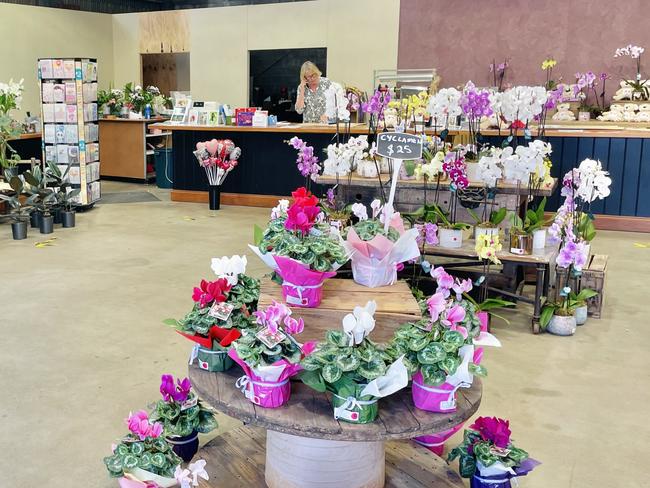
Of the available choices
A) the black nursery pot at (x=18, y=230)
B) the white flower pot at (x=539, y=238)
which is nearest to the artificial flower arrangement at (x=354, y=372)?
the white flower pot at (x=539, y=238)

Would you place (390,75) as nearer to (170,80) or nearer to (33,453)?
(170,80)

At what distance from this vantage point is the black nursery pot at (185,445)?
2650 mm

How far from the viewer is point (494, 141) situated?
26.6 feet

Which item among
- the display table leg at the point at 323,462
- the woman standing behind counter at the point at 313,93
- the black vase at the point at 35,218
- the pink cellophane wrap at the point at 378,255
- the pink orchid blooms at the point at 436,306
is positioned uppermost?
the woman standing behind counter at the point at 313,93

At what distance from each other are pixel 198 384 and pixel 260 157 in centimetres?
719

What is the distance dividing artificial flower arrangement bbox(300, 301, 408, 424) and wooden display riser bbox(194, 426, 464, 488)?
49cm

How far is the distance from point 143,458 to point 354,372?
85 cm

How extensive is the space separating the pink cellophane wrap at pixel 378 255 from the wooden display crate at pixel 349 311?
3.1 inches

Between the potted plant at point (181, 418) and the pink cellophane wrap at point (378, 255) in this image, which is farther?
the potted plant at point (181, 418)

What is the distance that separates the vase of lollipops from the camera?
8617mm

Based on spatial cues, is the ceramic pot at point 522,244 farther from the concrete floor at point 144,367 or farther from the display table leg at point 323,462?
the display table leg at point 323,462

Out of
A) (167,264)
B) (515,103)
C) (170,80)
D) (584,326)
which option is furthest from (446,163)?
(170,80)

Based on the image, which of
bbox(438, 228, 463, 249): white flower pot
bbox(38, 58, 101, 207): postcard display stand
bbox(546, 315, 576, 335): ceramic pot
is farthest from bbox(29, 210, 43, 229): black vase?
bbox(546, 315, 576, 335): ceramic pot

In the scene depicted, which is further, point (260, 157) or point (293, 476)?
point (260, 157)
